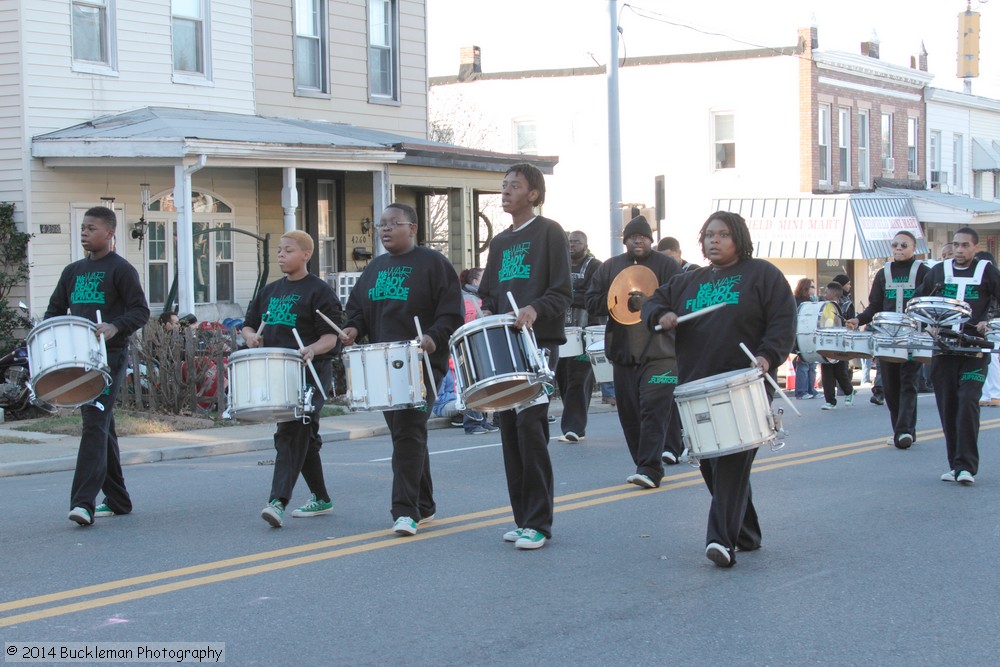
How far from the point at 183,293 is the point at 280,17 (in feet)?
20.8

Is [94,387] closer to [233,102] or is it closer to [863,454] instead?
[863,454]

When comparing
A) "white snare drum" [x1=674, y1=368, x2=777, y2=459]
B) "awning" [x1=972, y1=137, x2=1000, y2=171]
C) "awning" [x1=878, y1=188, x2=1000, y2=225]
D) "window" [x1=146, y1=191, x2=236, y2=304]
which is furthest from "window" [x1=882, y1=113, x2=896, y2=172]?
"white snare drum" [x1=674, y1=368, x2=777, y2=459]

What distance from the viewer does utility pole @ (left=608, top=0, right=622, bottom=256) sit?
65.4 feet

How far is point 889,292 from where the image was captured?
439 inches

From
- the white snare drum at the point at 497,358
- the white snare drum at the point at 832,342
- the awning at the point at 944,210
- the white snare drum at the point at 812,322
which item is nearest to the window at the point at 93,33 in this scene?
the white snare drum at the point at 812,322

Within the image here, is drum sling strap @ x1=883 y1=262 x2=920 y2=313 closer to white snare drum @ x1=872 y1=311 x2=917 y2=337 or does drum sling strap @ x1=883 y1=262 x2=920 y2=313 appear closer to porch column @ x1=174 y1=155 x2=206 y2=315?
white snare drum @ x1=872 y1=311 x2=917 y2=337

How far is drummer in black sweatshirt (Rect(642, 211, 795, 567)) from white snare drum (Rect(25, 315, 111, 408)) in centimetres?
348

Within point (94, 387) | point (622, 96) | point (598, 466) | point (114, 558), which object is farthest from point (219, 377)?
point (622, 96)

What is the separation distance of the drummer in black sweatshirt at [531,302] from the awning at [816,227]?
26670mm

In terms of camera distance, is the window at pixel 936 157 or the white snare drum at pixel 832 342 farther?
the window at pixel 936 157

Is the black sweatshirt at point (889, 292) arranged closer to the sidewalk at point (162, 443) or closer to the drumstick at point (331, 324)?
the sidewalk at point (162, 443)

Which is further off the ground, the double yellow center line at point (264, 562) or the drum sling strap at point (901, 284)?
the drum sling strap at point (901, 284)

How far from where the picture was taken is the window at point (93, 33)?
18.2m

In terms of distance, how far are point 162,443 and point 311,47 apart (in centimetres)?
1093
